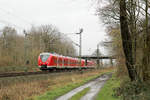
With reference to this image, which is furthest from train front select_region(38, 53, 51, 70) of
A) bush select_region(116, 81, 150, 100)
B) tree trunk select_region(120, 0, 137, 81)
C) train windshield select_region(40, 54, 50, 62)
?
tree trunk select_region(120, 0, 137, 81)

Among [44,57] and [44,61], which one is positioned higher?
[44,57]

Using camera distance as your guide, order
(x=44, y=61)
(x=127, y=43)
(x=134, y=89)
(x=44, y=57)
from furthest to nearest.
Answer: (x=44, y=57) < (x=44, y=61) < (x=127, y=43) < (x=134, y=89)

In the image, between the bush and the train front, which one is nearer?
the bush

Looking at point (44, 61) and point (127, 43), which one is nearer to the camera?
point (127, 43)

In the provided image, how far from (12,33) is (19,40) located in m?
3.13

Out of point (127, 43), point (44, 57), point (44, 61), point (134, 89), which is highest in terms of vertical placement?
point (127, 43)

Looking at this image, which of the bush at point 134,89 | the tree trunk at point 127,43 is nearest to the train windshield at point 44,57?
the bush at point 134,89

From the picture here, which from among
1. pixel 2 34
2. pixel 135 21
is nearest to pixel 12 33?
pixel 2 34

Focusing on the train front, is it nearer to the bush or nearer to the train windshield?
the train windshield

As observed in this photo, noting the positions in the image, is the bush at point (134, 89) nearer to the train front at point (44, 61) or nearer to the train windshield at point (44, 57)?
the train front at point (44, 61)

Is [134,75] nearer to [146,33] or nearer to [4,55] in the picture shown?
[146,33]

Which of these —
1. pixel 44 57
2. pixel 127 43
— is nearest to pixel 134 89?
pixel 127 43

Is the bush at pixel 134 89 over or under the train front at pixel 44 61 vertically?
under

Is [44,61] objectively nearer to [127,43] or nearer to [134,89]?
[127,43]
